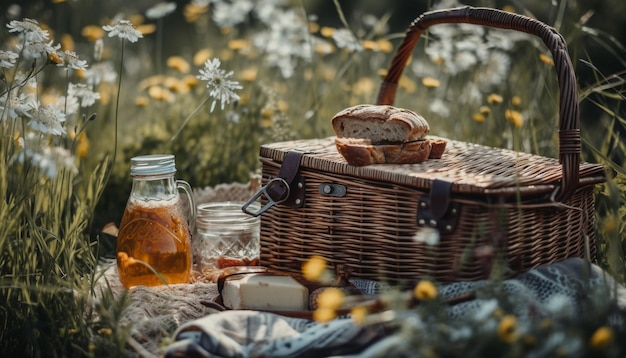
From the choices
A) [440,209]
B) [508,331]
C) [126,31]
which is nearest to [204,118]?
[126,31]

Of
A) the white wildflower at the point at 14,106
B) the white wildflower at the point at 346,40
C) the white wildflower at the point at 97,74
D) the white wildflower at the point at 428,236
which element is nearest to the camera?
the white wildflower at the point at 428,236

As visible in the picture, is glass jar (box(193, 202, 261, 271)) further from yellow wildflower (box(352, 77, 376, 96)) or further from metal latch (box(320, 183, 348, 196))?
yellow wildflower (box(352, 77, 376, 96))

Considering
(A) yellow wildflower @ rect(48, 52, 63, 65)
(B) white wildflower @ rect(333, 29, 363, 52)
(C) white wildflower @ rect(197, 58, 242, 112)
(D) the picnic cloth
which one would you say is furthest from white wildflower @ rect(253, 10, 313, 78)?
(D) the picnic cloth

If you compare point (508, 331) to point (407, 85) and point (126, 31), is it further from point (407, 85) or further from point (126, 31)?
point (407, 85)

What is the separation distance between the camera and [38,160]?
2.08m

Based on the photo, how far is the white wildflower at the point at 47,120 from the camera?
2215mm

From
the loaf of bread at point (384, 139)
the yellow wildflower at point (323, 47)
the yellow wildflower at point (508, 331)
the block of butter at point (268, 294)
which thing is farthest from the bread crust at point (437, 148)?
the yellow wildflower at point (323, 47)

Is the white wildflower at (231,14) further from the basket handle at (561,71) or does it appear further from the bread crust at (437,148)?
the bread crust at (437,148)

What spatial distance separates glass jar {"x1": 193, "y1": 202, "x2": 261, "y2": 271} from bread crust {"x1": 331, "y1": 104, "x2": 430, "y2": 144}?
49cm

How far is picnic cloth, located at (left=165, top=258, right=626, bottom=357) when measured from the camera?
1.79 metres

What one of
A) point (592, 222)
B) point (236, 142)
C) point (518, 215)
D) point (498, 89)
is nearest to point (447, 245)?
point (518, 215)

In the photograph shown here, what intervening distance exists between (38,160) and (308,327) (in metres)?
0.87

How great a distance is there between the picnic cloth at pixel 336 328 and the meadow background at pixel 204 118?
0.51 feet

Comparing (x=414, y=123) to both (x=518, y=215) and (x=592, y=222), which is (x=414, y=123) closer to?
(x=518, y=215)
